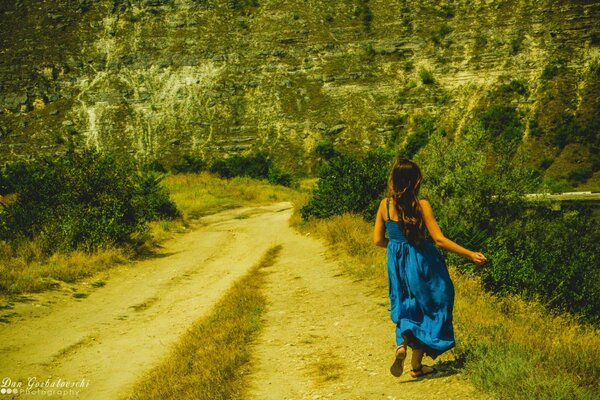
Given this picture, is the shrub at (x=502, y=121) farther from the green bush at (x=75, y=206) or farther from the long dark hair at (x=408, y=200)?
the long dark hair at (x=408, y=200)

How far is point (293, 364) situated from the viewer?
6.11 m

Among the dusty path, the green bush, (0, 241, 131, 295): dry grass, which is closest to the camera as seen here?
the dusty path

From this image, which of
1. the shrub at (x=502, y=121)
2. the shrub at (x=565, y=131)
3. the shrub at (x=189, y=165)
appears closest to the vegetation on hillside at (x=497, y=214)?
the shrub at (x=502, y=121)

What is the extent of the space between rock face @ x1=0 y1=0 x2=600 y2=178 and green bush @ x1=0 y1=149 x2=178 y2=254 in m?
26.7

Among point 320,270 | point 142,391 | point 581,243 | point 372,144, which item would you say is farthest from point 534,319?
point 372,144

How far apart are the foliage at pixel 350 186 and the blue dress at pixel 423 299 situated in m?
11.2

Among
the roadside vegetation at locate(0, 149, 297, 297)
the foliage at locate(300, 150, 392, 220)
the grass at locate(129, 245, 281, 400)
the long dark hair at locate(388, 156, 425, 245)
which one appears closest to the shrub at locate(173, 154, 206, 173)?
the roadside vegetation at locate(0, 149, 297, 297)

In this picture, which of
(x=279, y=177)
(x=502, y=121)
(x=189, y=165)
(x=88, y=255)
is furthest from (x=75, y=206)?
(x=502, y=121)

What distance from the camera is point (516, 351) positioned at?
4895 millimetres

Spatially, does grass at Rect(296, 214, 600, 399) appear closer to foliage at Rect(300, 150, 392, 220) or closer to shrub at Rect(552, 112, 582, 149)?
foliage at Rect(300, 150, 392, 220)

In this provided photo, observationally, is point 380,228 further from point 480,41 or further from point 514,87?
point 480,41

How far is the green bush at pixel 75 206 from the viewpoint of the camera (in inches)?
539

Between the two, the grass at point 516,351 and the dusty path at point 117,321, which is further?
the dusty path at point 117,321

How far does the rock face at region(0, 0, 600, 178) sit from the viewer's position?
139ft
